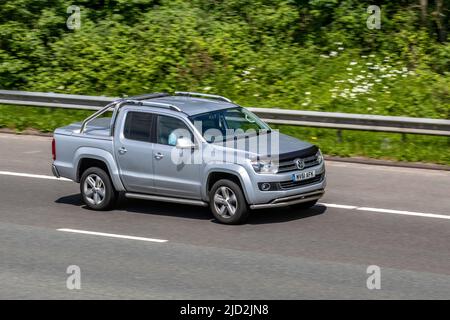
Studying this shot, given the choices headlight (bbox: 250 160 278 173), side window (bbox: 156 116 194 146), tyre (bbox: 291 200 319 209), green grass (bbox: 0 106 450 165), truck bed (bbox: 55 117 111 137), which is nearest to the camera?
headlight (bbox: 250 160 278 173)

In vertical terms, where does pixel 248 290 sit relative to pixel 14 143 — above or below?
above

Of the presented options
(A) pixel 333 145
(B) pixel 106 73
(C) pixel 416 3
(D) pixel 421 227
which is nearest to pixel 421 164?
(A) pixel 333 145

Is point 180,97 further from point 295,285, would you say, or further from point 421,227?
point 295,285

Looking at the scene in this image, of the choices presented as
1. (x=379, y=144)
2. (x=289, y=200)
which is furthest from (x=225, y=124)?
(x=379, y=144)

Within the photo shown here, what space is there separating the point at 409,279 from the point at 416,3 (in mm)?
13996

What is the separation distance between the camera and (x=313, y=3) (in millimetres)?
23969

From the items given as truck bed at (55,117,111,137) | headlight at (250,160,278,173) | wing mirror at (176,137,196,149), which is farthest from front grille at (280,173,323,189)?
truck bed at (55,117,111,137)

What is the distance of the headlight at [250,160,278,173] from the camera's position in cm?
1362

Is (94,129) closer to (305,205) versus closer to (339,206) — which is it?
(305,205)

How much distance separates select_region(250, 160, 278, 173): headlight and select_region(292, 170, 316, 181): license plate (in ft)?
1.11

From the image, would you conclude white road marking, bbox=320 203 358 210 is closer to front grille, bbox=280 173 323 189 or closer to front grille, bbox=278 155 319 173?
front grille, bbox=280 173 323 189

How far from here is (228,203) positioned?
1388cm

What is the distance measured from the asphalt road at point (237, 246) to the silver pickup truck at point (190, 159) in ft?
1.26

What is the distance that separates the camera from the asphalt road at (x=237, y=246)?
1084 cm
